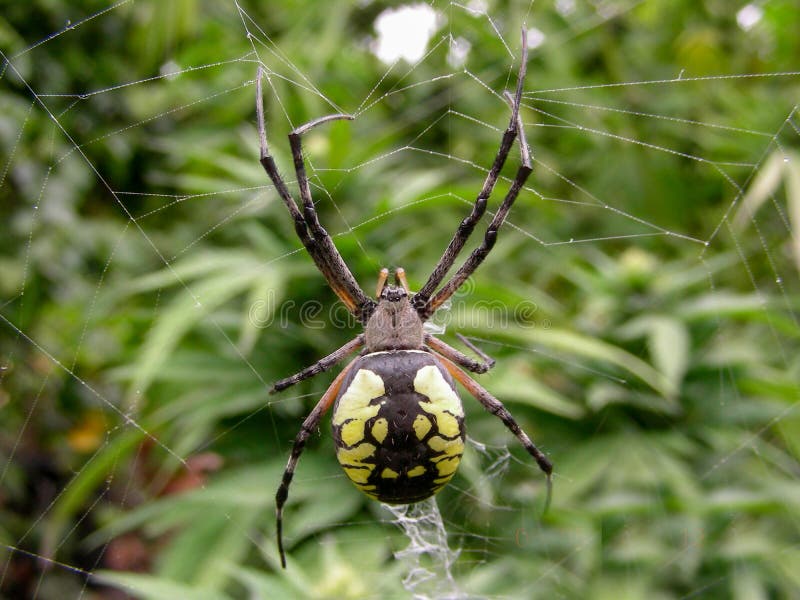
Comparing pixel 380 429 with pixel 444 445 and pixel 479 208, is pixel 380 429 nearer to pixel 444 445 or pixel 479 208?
pixel 444 445

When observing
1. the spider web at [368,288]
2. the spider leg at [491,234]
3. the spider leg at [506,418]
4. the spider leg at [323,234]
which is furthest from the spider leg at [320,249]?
the spider leg at [506,418]

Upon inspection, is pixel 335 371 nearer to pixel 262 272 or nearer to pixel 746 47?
pixel 262 272

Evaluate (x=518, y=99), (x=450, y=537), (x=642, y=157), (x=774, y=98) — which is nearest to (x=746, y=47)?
(x=774, y=98)

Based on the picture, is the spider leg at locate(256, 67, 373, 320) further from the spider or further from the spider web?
the spider web

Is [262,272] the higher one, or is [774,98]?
[774,98]

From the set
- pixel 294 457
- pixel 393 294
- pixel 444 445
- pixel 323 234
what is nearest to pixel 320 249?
pixel 323 234

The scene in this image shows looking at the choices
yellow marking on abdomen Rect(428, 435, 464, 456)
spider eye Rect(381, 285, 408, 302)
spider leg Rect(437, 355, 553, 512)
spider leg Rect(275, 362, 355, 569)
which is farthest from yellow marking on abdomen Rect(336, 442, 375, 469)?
spider eye Rect(381, 285, 408, 302)
